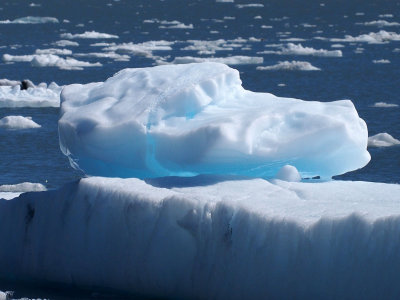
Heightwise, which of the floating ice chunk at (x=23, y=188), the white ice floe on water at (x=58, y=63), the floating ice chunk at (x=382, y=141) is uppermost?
the floating ice chunk at (x=23, y=188)

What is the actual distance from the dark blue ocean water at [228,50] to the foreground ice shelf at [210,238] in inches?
203

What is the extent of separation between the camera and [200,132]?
7594 millimetres

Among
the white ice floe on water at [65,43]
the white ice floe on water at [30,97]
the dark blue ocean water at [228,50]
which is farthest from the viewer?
the white ice floe on water at [65,43]

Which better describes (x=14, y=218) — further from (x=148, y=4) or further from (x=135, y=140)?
(x=148, y=4)

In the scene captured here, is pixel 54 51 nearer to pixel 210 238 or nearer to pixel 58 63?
pixel 58 63

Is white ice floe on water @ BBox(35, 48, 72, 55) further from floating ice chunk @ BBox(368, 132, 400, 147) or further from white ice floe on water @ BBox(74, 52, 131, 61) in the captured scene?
floating ice chunk @ BBox(368, 132, 400, 147)

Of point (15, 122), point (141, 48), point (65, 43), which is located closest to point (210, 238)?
point (15, 122)

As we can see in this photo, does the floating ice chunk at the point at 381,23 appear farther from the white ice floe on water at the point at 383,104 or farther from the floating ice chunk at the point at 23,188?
the floating ice chunk at the point at 23,188

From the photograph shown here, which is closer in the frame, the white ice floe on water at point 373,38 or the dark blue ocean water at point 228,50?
the dark blue ocean water at point 228,50

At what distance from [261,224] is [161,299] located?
33.7 inches

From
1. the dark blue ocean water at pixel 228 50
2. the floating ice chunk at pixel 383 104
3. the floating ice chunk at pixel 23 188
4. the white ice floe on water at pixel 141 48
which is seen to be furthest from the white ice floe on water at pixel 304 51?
the floating ice chunk at pixel 23 188

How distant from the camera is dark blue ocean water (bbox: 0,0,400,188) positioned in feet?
47.2

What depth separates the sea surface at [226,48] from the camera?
48.9 feet

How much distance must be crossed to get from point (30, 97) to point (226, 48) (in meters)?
10.3
